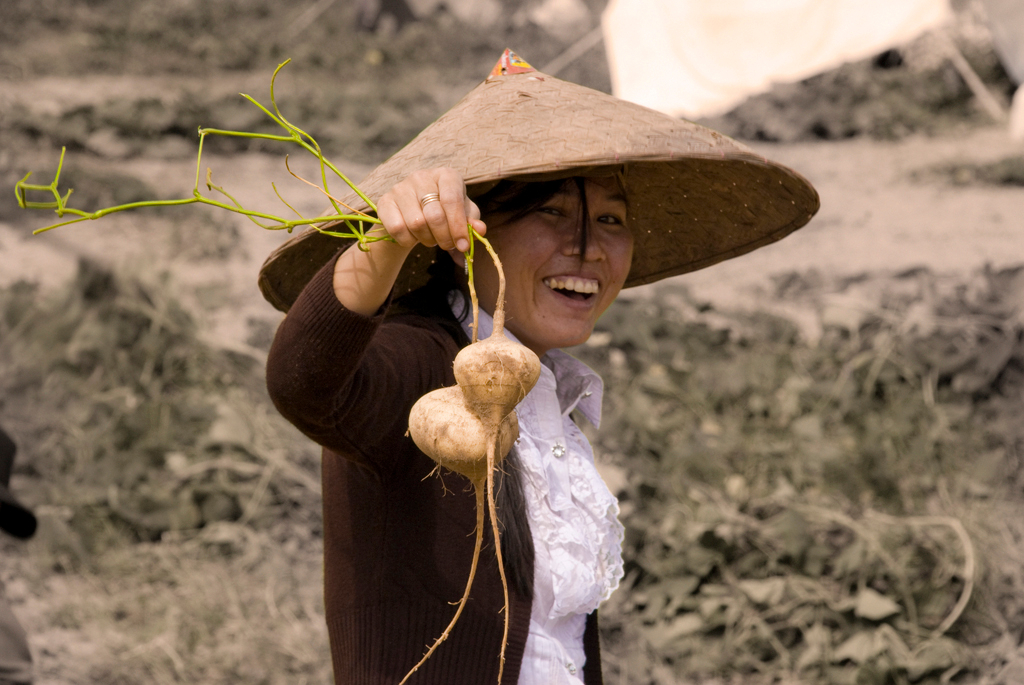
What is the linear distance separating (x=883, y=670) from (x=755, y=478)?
848 mm

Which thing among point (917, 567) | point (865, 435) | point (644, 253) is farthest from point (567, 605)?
→ point (865, 435)

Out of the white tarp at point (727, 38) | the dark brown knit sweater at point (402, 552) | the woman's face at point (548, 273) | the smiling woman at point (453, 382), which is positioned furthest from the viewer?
the white tarp at point (727, 38)

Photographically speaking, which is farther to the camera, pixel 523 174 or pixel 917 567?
pixel 917 567

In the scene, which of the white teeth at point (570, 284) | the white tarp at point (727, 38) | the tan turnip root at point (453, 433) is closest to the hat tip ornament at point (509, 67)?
the white teeth at point (570, 284)

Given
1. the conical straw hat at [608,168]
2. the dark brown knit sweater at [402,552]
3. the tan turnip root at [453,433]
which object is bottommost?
the dark brown knit sweater at [402,552]

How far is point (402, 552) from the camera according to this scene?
1.33 m

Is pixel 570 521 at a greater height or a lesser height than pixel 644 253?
lesser

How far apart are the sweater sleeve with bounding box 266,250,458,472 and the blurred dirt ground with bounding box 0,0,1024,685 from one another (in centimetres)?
218

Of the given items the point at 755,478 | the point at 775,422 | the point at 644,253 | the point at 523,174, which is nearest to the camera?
the point at 523,174

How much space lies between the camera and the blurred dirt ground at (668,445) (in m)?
3.29

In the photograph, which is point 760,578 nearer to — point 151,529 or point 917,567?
point 917,567

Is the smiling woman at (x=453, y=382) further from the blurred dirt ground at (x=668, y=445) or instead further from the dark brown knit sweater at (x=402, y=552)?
the blurred dirt ground at (x=668, y=445)

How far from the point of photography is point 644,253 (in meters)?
2.03

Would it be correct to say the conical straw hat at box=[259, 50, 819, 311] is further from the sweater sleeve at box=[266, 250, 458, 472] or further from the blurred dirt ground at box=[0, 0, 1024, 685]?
the blurred dirt ground at box=[0, 0, 1024, 685]
